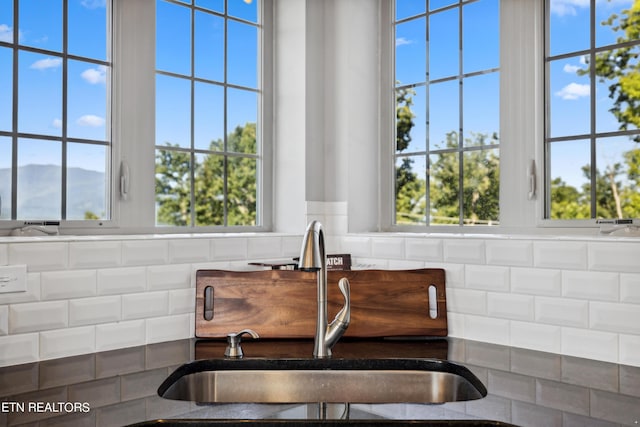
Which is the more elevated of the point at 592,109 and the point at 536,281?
the point at 592,109

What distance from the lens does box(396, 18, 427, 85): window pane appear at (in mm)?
2420

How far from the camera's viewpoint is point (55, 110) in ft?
6.35

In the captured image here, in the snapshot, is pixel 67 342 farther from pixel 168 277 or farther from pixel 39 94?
pixel 39 94

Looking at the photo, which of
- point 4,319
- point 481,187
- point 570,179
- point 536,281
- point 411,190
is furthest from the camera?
point 411,190

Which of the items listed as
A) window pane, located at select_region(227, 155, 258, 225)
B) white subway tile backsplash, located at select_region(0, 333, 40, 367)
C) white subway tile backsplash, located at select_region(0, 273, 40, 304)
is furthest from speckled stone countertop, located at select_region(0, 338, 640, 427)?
window pane, located at select_region(227, 155, 258, 225)

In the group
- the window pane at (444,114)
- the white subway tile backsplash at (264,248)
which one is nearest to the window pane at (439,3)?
the window pane at (444,114)

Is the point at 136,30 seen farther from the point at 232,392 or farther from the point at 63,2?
the point at 232,392

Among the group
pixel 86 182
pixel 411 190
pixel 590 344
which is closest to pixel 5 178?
pixel 86 182

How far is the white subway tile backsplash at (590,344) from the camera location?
1597mm

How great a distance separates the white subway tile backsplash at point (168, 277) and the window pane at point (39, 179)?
0.41 meters

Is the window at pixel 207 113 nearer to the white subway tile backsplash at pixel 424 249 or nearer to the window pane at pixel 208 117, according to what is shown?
the window pane at pixel 208 117

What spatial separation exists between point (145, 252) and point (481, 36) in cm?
148

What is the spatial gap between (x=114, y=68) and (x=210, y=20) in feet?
1.63

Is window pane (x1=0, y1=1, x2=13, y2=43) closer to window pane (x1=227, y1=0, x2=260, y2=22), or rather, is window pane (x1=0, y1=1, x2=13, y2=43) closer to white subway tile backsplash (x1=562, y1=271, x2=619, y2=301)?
window pane (x1=227, y1=0, x2=260, y2=22)
